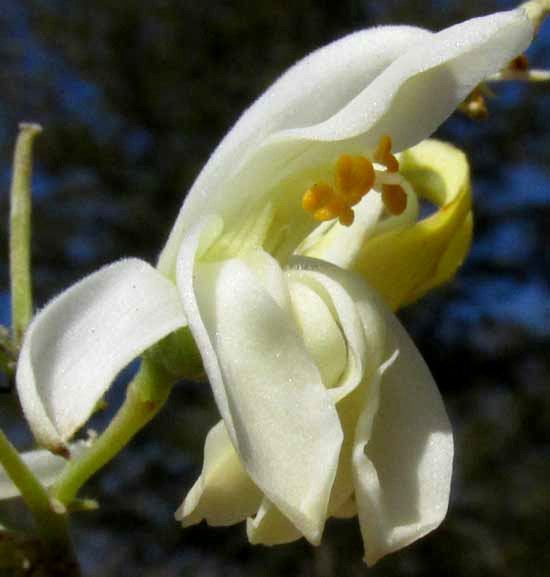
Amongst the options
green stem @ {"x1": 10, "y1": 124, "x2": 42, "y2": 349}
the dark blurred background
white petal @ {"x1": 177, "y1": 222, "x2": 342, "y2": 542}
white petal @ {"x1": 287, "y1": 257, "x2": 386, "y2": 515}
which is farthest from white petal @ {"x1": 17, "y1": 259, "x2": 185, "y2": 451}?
the dark blurred background

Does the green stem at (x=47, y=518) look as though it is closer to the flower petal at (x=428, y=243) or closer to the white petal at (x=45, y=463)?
the white petal at (x=45, y=463)

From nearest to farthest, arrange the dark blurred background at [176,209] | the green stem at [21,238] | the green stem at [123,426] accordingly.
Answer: the green stem at [123,426] < the green stem at [21,238] < the dark blurred background at [176,209]

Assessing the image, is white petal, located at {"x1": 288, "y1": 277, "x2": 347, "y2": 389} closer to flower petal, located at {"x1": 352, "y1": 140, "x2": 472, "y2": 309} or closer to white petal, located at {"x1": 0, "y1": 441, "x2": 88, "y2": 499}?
flower petal, located at {"x1": 352, "y1": 140, "x2": 472, "y2": 309}

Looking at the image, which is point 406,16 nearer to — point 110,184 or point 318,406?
point 110,184

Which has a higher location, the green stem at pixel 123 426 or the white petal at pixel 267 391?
the white petal at pixel 267 391

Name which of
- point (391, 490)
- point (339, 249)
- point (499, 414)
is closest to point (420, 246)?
point (339, 249)

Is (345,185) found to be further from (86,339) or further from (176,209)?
(176,209)

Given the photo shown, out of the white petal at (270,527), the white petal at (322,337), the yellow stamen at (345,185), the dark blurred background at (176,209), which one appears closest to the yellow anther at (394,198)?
the yellow stamen at (345,185)
